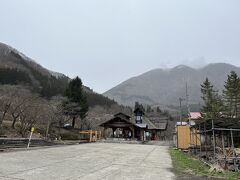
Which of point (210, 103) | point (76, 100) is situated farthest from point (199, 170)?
point (76, 100)

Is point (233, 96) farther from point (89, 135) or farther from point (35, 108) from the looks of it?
point (35, 108)

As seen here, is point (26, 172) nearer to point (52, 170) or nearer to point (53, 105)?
point (52, 170)

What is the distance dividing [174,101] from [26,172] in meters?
184

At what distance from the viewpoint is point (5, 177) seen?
8.58 m

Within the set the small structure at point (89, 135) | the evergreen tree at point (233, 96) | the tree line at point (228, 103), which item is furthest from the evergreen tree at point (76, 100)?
the evergreen tree at point (233, 96)

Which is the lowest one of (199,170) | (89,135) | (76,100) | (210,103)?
(199,170)

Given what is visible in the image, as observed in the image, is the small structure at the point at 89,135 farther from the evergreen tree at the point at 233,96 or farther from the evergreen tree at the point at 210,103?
the evergreen tree at the point at 233,96

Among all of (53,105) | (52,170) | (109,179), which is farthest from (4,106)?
(109,179)

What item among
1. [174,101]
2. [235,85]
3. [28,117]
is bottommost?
[28,117]

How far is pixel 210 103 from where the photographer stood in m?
44.9

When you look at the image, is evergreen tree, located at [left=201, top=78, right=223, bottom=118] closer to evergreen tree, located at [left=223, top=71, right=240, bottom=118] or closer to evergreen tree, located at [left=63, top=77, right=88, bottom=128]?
evergreen tree, located at [left=223, top=71, right=240, bottom=118]

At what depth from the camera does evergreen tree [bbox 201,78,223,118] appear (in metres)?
42.2

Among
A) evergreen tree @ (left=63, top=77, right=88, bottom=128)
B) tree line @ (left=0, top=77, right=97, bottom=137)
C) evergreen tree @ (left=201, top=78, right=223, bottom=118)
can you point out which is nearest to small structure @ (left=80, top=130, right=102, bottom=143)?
tree line @ (left=0, top=77, right=97, bottom=137)

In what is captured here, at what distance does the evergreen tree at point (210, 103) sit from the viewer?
138ft
